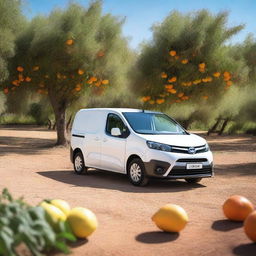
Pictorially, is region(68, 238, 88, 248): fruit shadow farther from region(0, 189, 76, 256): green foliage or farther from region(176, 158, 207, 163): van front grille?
region(176, 158, 207, 163): van front grille

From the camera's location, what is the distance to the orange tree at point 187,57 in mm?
22938

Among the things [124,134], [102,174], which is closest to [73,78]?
[102,174]

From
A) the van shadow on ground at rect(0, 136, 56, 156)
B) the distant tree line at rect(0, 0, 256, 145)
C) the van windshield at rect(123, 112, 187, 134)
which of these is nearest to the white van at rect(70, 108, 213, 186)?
the van windshield at rect(123, 112, 187, 134)

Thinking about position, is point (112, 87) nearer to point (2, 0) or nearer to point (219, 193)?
point (2, 0)

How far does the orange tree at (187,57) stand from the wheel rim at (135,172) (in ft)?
37.7

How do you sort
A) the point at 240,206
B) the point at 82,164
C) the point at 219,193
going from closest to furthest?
the point at 240,206 → the point at 219,193 → the point at 82,164

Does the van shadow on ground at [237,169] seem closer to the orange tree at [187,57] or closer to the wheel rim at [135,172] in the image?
the wheel rim at [135,172]

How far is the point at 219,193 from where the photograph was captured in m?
10.7

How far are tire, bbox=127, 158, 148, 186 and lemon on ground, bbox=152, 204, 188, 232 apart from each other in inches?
171

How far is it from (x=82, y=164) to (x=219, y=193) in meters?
4.42

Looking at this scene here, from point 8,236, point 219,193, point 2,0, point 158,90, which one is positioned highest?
point 2,0

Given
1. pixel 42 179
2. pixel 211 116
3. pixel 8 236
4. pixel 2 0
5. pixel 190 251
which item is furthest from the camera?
pixel 211 116

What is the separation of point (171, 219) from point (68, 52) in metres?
16.9

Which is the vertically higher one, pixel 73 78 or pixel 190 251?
pixel 73 78
